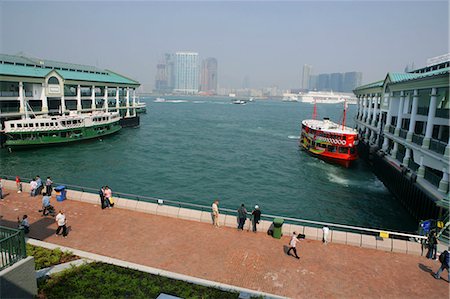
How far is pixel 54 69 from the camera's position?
2953 inches

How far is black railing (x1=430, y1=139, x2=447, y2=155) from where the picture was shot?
29781mm

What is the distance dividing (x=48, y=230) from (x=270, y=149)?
177 feet

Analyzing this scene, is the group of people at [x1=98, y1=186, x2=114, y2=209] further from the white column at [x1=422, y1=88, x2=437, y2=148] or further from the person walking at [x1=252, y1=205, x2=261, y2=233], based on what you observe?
the white column at [x1=422, y1=88, x2=437, y2=148]

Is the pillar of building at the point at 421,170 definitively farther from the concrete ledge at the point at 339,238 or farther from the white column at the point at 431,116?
the concrete ledge at the point at 339,238

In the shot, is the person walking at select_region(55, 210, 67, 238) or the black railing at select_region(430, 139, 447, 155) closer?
the person walking at select_region(55, 210, 67, 238)

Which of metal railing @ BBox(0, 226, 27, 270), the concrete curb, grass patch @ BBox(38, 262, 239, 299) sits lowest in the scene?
the concrete curb

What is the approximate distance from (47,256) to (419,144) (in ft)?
118

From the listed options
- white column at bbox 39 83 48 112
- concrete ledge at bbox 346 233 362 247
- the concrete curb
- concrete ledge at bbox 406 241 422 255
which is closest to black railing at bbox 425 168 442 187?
concrete ledge at bbox 406 241 422 255

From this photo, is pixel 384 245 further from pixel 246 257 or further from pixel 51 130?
pixel 51 130

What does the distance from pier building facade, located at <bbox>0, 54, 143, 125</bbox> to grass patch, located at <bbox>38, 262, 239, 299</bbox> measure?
59.8 m

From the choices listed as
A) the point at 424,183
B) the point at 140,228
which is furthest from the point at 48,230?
the point at 424,183

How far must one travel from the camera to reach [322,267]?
16.5 meters

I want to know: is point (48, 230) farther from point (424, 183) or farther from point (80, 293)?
point (424, 183)

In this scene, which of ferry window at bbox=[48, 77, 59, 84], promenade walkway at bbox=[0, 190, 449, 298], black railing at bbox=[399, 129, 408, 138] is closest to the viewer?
promenade walkway at bbox=[0, 190, 449, 298]
